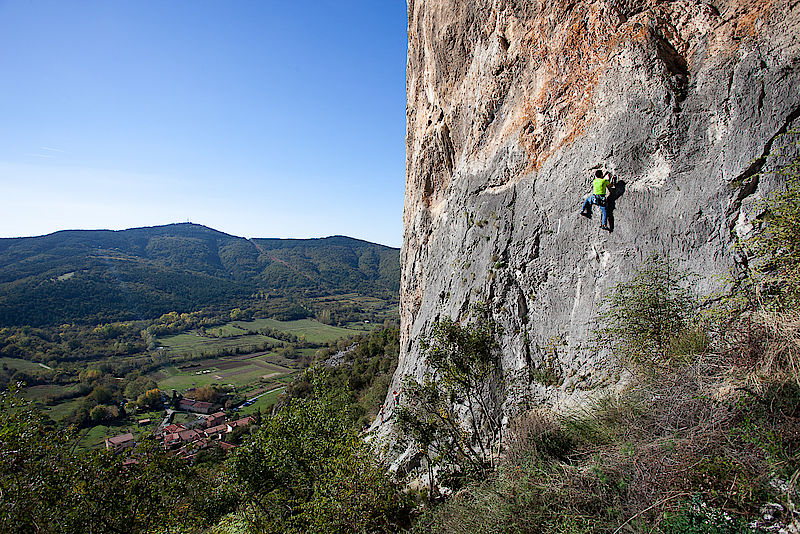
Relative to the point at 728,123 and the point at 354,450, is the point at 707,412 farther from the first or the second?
the point at 354,450

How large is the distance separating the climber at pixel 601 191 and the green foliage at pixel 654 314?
1.77m

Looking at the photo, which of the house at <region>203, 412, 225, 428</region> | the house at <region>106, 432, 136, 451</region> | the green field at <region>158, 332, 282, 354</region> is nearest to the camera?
the house at <region>106, 432, 136, 451</region>

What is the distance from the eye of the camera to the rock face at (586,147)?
6668mm

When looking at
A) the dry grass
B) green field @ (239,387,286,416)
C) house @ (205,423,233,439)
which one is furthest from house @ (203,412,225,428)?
the dry grass

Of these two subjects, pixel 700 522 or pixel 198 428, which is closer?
pixel 700 522

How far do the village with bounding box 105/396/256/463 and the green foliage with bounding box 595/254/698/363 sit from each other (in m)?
27.4

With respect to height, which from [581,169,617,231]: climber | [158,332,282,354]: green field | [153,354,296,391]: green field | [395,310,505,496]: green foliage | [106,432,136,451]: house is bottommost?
[153,354,296,391]: green field

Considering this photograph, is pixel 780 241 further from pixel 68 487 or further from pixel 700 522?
pixel 68 487

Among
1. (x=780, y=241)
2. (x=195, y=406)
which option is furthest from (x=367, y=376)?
(x=195, y=406)

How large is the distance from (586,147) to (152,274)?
5963 inches

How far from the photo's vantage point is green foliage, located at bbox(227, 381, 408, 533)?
689 cm

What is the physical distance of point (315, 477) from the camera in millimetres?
9211

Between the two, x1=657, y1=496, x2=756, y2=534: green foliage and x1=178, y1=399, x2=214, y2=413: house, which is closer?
x1=657, y1=496, x2=756, y2=534: green foliage

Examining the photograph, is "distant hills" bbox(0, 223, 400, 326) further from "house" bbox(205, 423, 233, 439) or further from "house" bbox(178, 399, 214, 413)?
"house" bbox(205, 423, 233, 439)
